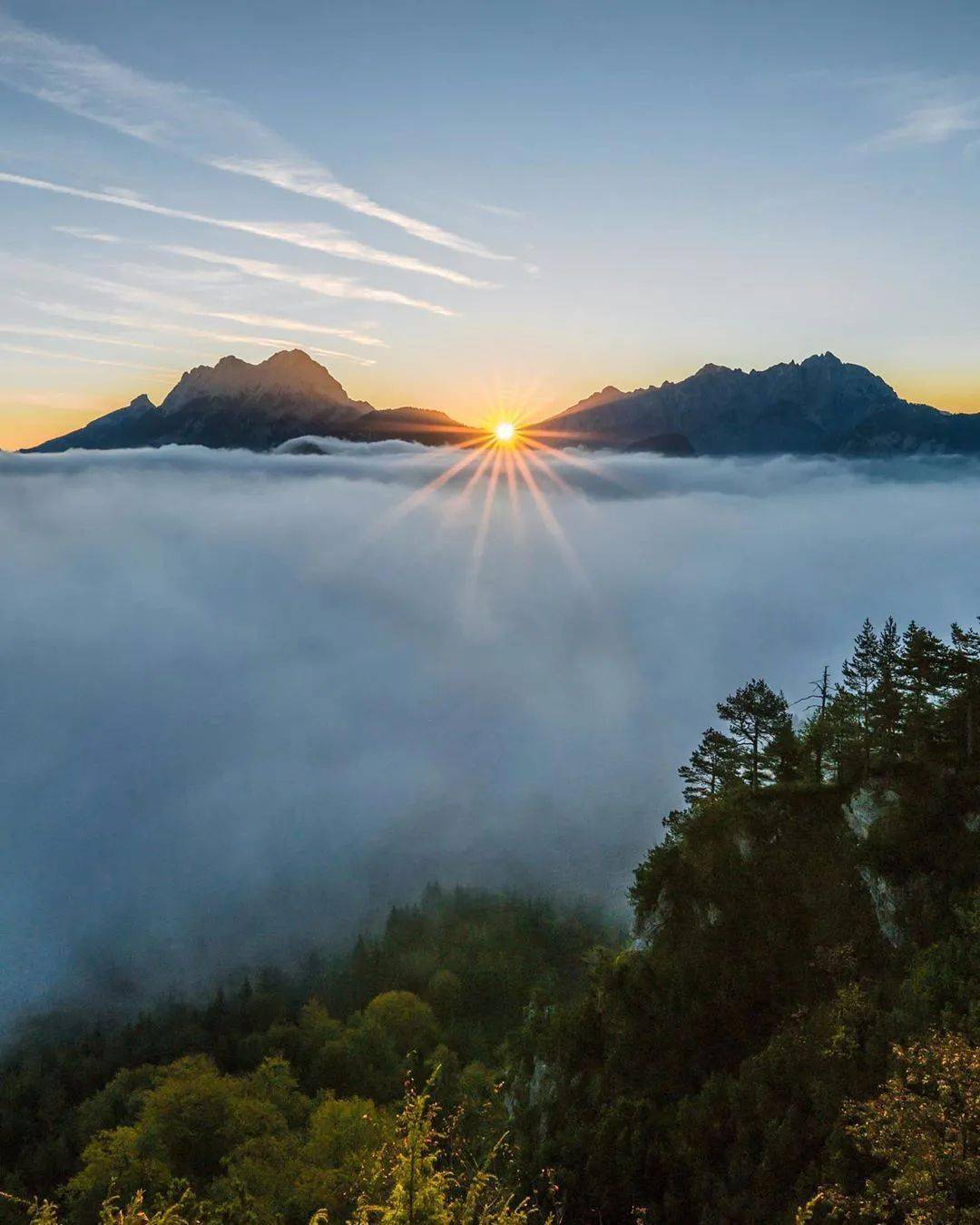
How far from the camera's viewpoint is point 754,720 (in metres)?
58.8

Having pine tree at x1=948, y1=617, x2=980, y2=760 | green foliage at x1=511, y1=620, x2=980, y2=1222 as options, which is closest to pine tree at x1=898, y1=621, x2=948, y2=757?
green foliage at x1=511, y1=620, x2=980, y2=1222

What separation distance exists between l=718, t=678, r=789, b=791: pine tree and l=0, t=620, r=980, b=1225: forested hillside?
0.25 meters

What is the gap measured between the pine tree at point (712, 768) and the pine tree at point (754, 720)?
35.6 inches

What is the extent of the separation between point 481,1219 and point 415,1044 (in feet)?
302

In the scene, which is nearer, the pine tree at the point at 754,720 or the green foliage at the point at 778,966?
the green foliage at the point at 778,966

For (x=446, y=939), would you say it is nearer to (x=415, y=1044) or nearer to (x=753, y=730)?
(x=415, y=1044)

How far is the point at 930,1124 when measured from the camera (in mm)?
20844

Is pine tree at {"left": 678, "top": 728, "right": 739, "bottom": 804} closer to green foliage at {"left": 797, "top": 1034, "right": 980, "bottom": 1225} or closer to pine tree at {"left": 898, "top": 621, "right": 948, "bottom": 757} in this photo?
pine tree at {"left": 898, "top": 621, "right": 948, "bottom": 757}

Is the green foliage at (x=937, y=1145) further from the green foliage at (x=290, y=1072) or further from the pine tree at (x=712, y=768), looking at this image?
the pine tree at (x=712, y=768)

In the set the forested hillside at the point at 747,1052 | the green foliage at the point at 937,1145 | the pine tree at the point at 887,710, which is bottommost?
the forested hillside at the point at 747,1052

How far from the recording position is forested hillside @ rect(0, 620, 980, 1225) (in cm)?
2764

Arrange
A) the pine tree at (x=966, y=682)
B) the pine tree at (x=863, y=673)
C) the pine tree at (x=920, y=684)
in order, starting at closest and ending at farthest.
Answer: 1. the pine tree at (x=966, y=682)
2. the pine tree at (x=920, y=684)
3. the pine tree at (x=863, y=673)

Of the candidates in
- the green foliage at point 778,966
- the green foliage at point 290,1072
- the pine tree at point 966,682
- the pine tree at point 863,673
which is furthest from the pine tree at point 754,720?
the green foliage at point 290,1072

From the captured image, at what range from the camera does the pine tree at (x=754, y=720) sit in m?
57.9
